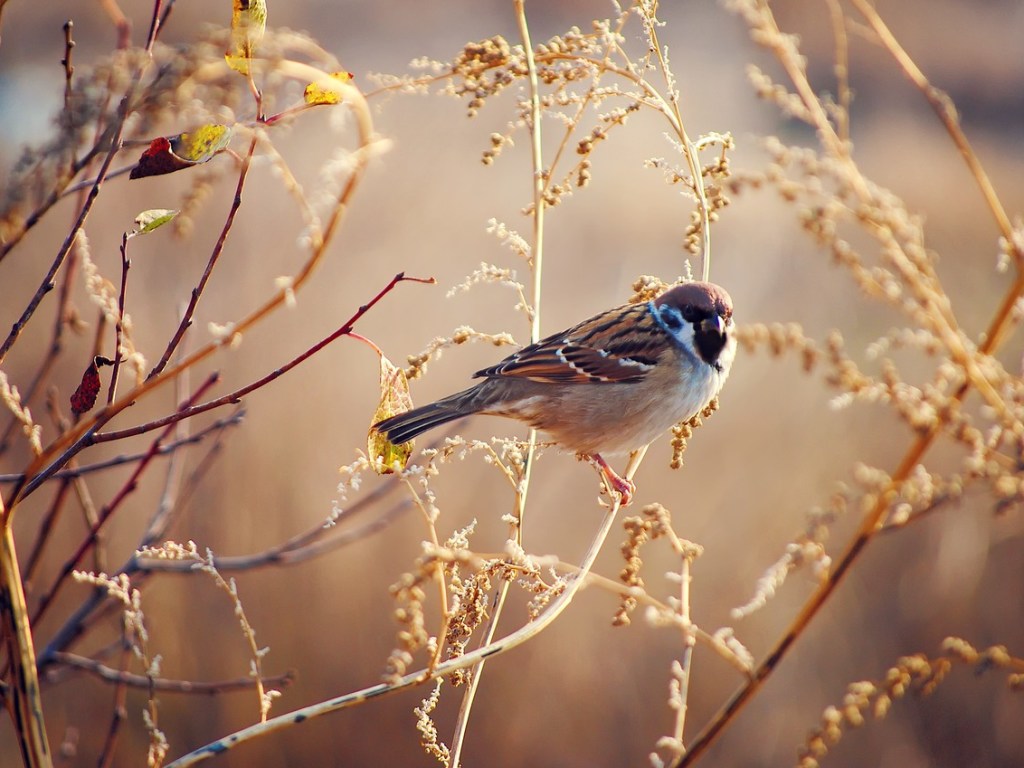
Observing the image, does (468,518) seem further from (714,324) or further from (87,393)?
(87,393)

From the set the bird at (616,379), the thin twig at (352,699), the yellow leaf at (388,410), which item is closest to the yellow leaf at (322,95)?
the yellow leaf at (388,410)

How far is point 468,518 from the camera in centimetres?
483

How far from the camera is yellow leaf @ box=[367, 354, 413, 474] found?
45.8 inches

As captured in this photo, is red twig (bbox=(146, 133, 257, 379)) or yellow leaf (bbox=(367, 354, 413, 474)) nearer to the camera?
red twig (bbox=(146, 133, 257, 379))

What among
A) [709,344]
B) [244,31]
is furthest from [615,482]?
[244,31]

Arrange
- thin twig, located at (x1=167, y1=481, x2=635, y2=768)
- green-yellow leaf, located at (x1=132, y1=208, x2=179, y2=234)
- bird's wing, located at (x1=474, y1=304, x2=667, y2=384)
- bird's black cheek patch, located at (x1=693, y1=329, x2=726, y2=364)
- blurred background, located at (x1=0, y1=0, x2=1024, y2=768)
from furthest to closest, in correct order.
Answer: blurred background, located at (x1=0, y1=0, x2=1024, y2=768) → bird's wing, located at (x1=474, y1=304, x2=667, y2=384) → bird's black cheek patch, located at (x1=693, y1=329, x2=726, y2=364) → green-yellow leaf, located at (x1=132, y1=208, x2=179, y2=234) → thin twig, located at (x1=167, y1=481, x2=635, y2=768)

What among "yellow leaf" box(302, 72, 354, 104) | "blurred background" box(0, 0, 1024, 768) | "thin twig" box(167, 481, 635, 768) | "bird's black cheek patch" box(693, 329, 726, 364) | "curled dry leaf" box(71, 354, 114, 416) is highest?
"yellow leaf" box(302, 72, 354, 104)

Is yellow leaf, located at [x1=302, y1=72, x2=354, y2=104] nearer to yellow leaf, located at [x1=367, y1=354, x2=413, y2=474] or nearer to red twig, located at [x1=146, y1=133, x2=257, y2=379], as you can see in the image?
red twig, located at [x1=146, y1=133, x2=257, y2=379]

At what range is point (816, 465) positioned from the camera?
5.55 meters

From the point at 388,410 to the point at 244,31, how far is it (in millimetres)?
495

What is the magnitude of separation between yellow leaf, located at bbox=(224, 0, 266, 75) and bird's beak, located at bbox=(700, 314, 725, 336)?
5.34ft

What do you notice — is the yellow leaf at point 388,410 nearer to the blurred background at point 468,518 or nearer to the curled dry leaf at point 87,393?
the curled dry leaf at point 87,393

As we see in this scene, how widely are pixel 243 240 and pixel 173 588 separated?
6.93 ft

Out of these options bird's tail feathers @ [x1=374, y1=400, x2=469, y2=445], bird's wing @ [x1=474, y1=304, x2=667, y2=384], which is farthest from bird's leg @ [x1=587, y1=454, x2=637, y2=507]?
bird's tail feathers @ [x1=374, y1=400, x2=469, y2=445]
